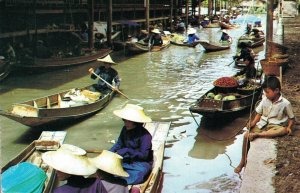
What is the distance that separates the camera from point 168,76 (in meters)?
17.7

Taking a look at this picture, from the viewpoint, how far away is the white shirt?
6.16 m

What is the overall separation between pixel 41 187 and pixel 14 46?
526 inches

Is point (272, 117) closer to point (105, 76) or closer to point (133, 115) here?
point (133, 115)

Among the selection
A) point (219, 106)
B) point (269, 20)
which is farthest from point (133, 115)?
point (269, 20)

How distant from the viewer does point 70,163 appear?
3711mm

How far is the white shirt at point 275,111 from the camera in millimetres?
6156

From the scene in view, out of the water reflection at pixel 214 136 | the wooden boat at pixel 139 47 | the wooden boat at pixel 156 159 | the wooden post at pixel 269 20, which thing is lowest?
the water reflection at pixel 214 136

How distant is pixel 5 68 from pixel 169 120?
24.1ft

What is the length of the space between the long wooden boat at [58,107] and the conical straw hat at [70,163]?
505 cm

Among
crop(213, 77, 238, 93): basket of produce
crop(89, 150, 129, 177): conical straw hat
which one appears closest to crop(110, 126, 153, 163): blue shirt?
crop(89, 150, 129, 177): conical straw hat

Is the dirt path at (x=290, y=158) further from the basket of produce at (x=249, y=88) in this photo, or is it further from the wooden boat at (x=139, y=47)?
the wooden boat at (x=139, y=47)

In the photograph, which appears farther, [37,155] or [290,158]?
[37,155]

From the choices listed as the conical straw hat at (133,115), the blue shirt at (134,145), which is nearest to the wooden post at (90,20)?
the conical straw hat at (133,115)

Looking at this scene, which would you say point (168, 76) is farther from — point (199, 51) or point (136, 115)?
point (136, 115)
